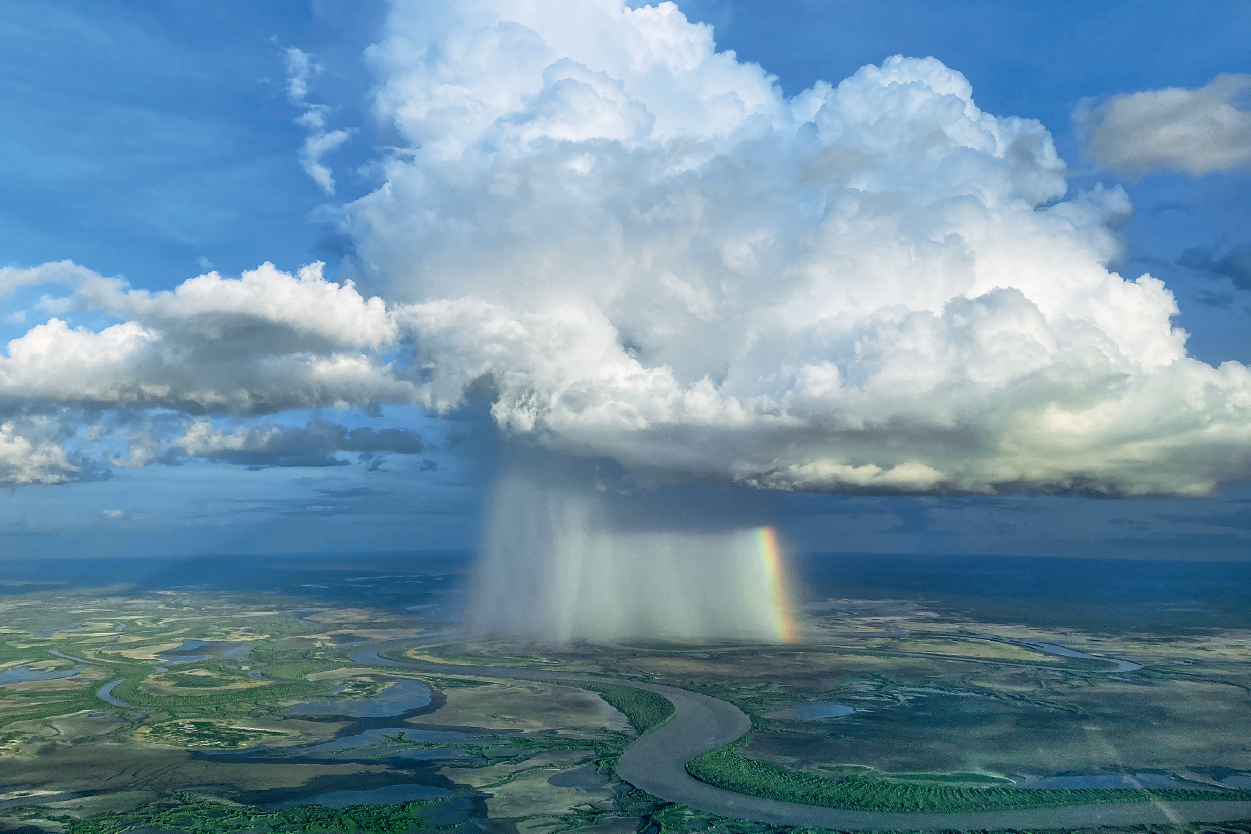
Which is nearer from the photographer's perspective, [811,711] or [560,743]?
[560,743]

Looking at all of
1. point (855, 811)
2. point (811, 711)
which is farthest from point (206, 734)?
point (811, 711)

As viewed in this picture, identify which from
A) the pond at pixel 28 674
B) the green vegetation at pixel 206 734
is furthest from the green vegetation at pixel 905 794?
the pond at pixel 28 674

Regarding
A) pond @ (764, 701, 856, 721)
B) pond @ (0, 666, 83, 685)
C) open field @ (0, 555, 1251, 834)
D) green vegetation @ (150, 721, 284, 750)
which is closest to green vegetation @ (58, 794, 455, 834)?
open field @ (0, 555, 1251, 834)

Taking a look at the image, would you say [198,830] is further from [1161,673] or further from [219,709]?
[1161,673]

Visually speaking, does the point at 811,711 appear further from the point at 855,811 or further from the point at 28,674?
the point at 28,674

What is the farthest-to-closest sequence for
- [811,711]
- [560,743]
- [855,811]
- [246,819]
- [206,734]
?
1. [811,711]
2. [206,734]
3. [560,743]
4. [855,811]
5. [246,819]

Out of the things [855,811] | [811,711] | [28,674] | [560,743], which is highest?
[811,711]

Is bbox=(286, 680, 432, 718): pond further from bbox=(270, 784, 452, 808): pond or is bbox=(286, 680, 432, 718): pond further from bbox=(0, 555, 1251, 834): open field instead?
bbox=(270, 784, 452, 808): pond
